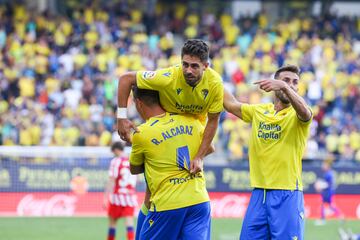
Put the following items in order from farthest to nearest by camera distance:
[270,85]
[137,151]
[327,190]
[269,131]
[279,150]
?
[327,190] < [269,131] < [279,150] < [270,85] < [137,151]

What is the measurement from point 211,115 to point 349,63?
74.4ft

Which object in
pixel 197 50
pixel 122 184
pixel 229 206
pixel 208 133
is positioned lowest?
pixel 229 206

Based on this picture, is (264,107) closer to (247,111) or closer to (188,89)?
(247,111)

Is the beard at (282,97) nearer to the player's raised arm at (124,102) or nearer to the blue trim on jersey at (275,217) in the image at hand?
the blue trim on jersey at (275,217)

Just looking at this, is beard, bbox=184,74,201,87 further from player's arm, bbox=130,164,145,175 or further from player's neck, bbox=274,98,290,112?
player's neck, bbox=274,98,290,112

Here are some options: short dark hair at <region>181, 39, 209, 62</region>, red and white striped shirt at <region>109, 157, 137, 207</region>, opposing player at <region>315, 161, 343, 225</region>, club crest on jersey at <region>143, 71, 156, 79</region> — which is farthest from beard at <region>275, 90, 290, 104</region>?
opposing player at <region>315, 161, 343, 225</region>

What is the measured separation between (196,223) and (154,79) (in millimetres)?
1354

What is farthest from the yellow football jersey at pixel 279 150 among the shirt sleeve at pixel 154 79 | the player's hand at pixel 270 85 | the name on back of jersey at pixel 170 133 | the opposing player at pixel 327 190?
the opposing player at pixel 327 190

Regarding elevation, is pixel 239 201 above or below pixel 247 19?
below

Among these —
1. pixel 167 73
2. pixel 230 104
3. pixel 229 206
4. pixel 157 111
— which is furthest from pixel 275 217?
pixel 229 206

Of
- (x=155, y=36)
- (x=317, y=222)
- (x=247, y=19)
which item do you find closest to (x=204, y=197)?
(x=317, y=222)

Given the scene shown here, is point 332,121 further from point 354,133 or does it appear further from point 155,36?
point 155,36

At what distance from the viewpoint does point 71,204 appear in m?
21.1

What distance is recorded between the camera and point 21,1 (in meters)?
30.2
